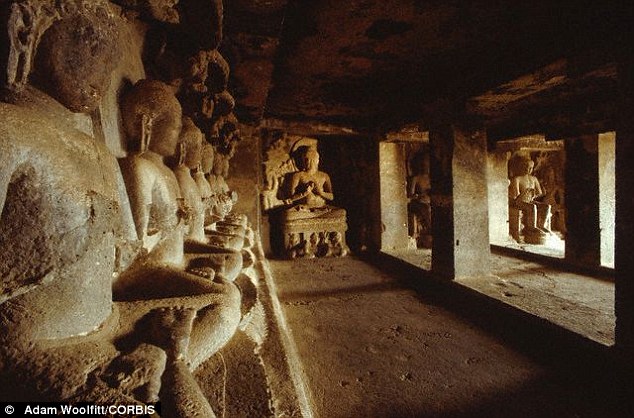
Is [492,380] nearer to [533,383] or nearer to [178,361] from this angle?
[533,383]

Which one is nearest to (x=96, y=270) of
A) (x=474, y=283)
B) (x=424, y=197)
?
(x=474, y=283)

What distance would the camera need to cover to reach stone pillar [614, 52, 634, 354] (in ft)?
7.67

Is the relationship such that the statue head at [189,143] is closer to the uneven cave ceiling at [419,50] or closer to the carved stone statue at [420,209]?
the uneven cave ceiling at [419,50]

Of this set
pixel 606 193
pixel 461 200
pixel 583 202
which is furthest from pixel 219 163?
pixel 606 193

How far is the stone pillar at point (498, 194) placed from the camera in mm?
8086

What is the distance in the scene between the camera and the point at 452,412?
217 cm

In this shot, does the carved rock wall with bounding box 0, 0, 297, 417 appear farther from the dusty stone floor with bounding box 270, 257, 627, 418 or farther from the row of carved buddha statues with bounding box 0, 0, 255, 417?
the dusty stone floor with bounding box 270, 257, 627, 418

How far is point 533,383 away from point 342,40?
3.23m

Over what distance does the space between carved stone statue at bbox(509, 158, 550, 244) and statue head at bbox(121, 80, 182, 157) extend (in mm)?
9231

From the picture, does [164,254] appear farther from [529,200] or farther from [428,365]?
[529,200]

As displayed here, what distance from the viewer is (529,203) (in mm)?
8906

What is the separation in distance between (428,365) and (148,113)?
2.60 m

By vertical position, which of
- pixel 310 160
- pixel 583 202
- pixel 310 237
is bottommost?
pixel 310 237

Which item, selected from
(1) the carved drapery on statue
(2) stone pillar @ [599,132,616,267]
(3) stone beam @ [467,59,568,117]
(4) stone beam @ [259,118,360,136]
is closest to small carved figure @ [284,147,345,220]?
(1) the carved drapery on statue
